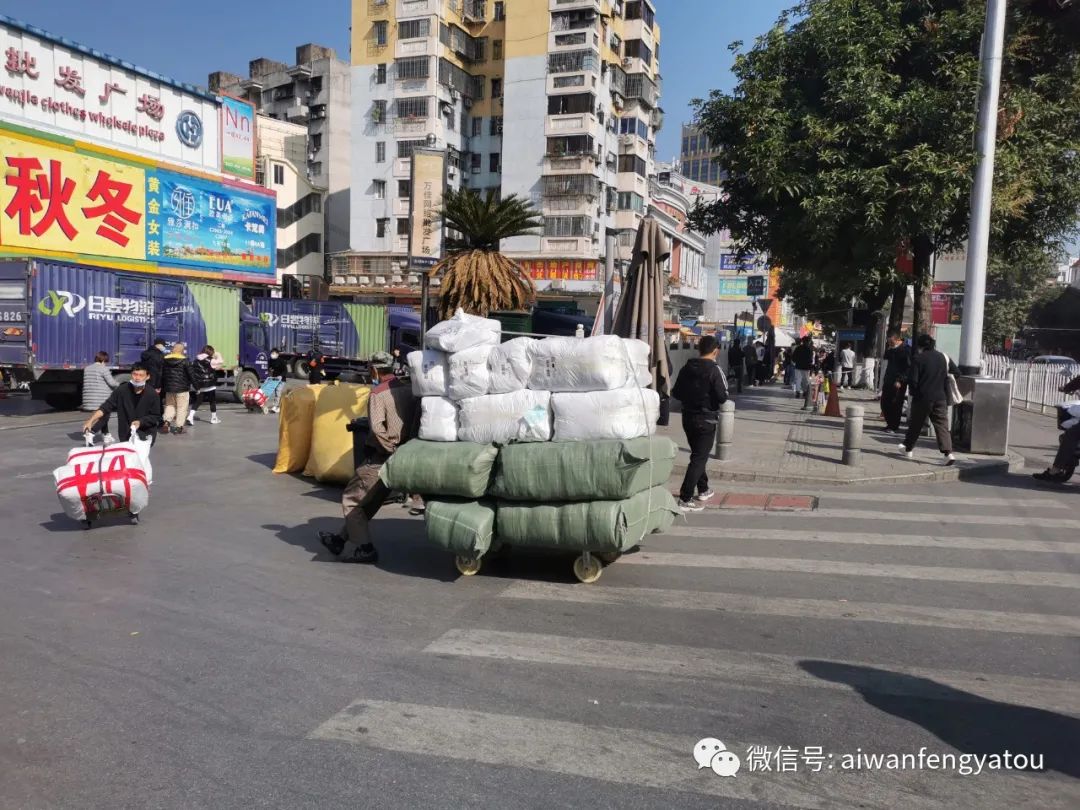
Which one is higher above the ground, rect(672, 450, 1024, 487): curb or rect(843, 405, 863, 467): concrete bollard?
rect(843, 405, 863, 467): concrete bollard

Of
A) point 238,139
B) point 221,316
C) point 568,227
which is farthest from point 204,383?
point 568,227

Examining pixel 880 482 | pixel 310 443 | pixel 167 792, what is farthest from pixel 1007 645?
pixel 310 443

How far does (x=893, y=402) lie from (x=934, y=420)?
3242 millimetres

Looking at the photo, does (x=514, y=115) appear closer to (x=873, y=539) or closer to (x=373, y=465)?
(x=873, y=539)

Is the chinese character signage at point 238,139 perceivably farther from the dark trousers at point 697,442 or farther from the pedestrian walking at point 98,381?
the dark trousers at point 697,442

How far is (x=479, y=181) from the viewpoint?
5503 cm

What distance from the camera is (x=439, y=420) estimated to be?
20.9 feet

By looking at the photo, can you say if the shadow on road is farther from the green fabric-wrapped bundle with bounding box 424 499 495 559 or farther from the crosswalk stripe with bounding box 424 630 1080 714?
the green fabric-wrapped bundle with bounding box 424 499 495 559

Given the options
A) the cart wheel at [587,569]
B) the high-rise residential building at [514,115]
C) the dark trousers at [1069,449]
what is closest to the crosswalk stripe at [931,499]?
the dark trousers at [1069,449]

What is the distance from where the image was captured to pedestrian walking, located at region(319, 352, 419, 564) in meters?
6.59

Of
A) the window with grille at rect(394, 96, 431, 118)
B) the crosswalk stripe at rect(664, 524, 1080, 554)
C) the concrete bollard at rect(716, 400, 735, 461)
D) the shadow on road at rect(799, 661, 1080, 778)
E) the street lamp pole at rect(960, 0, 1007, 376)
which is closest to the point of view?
the shadow on road at rect(799, 661, 1080, 778)

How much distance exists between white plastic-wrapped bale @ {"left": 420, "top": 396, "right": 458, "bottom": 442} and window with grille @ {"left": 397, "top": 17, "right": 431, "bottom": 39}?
50.5m

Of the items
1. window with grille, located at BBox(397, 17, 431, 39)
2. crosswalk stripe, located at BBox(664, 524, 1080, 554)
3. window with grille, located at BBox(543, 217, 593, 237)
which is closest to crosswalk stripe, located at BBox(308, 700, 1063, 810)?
crosswalk stripe, located at BBox(664, 524, 1080, 554)

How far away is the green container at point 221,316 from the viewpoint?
20219 mm
